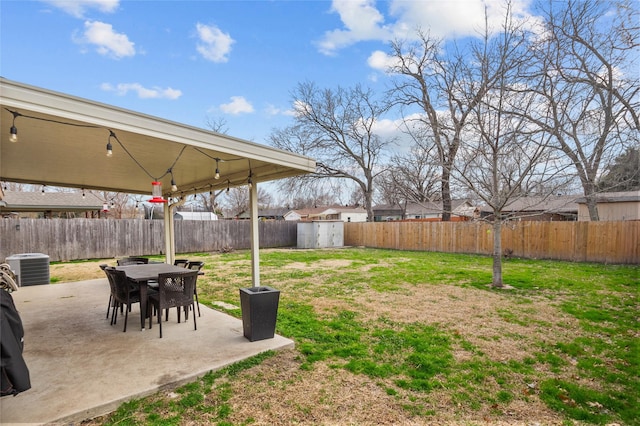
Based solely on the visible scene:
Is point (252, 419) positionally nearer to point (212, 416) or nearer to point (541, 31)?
point (212, 416)

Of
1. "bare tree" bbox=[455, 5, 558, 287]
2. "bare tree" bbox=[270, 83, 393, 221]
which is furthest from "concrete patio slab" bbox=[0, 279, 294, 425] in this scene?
"bare tree" bbox=[270, 83, 393, 221]

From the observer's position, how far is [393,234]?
16078 millimetres

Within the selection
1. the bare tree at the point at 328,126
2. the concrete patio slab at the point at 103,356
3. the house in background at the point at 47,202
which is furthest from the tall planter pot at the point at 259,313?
the bare tree at the point at 328,126

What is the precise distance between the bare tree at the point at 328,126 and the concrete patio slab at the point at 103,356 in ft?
51.5

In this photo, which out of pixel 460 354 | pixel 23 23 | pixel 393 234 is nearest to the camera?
pixel 460 354

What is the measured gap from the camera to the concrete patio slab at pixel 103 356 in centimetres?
240

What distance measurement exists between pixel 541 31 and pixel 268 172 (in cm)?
876

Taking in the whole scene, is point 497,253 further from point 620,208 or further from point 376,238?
point 620,208

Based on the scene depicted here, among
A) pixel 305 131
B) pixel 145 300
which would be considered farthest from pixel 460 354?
pixel 305 131

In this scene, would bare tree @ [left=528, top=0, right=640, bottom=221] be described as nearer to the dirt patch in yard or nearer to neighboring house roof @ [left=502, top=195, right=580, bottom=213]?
neighboring house roof @ [left=502, top=195, right=580, bottom=213]

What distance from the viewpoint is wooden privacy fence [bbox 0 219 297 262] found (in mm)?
10758

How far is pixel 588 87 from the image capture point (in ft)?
23.8

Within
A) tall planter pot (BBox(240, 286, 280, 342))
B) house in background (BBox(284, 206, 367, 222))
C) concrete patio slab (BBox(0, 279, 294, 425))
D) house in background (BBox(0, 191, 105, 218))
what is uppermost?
house in background (BBox(0, 191, 105, 218))

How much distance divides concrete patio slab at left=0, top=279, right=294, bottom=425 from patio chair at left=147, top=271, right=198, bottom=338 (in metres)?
0.35
